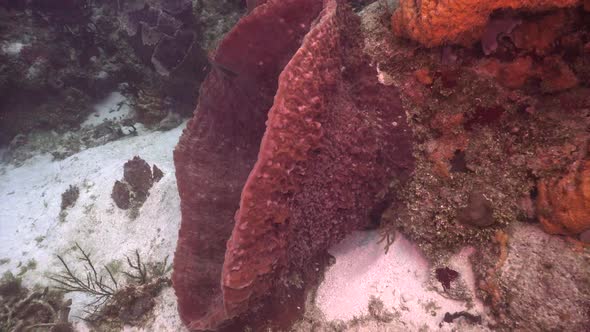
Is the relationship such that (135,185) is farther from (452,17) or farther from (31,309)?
(452,17)

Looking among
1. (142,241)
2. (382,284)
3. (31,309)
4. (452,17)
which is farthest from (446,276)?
(31,309)

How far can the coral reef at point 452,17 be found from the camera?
75.7 inches

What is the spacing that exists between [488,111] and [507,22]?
0.56 meters

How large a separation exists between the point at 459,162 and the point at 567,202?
0.64m

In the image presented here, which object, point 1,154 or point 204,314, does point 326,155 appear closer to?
point 204,314

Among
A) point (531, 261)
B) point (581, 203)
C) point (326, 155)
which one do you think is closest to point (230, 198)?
point (326, 155)

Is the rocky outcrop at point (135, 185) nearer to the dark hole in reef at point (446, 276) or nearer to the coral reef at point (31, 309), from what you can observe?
the coral reef at point (31, 309)

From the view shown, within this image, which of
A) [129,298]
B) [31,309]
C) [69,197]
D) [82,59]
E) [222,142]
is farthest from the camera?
[82,59]

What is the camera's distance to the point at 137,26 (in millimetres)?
6754

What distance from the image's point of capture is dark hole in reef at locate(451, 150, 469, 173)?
236 cm

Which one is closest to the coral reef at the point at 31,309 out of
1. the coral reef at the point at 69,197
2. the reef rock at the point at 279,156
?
the coral reef at the point at 69,197

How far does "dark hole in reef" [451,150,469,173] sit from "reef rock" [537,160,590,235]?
47cm

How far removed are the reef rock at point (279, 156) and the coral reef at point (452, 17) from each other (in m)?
0.41

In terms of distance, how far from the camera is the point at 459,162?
237 cm
